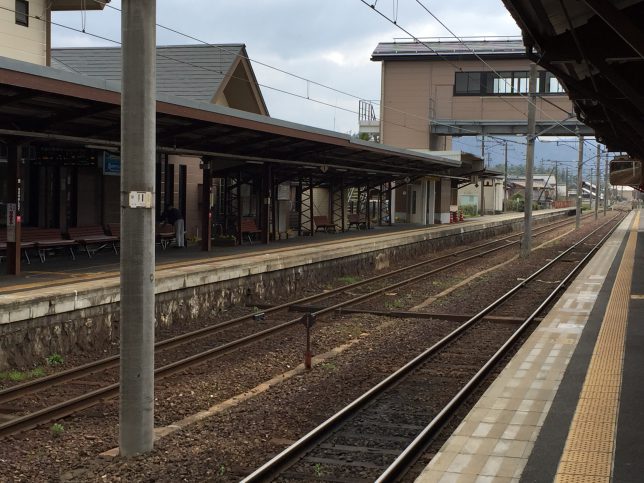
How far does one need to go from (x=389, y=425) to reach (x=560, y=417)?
1664mm

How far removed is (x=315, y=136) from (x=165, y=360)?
988 centimetres

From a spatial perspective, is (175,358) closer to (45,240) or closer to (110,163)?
(45,240)

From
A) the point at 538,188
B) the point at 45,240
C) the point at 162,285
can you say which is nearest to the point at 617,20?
the point at 162,285

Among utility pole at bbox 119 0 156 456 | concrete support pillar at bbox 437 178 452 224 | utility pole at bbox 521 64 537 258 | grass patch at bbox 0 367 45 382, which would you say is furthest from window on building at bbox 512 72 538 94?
utility pole at bbox 119 0 156 456

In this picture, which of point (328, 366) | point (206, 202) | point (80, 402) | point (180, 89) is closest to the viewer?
point (80, 402)

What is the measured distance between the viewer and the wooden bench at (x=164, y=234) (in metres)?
19.1

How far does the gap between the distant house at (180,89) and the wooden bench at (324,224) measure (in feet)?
16.4

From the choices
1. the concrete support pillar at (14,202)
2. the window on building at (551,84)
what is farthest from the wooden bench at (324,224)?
the window on building at (551,84)

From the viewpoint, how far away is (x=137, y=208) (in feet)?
17.1

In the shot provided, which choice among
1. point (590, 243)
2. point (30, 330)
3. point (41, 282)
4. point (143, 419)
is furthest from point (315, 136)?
point (590, 243)

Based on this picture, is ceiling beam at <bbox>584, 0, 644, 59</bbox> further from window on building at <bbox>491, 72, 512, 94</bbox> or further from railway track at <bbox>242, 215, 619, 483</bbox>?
window on building at <bbox>491, 72, 512, 94</bbox>

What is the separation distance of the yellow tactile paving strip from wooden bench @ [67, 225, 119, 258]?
11001 mm

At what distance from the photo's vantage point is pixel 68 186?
17859mm

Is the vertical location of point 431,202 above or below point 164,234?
above
